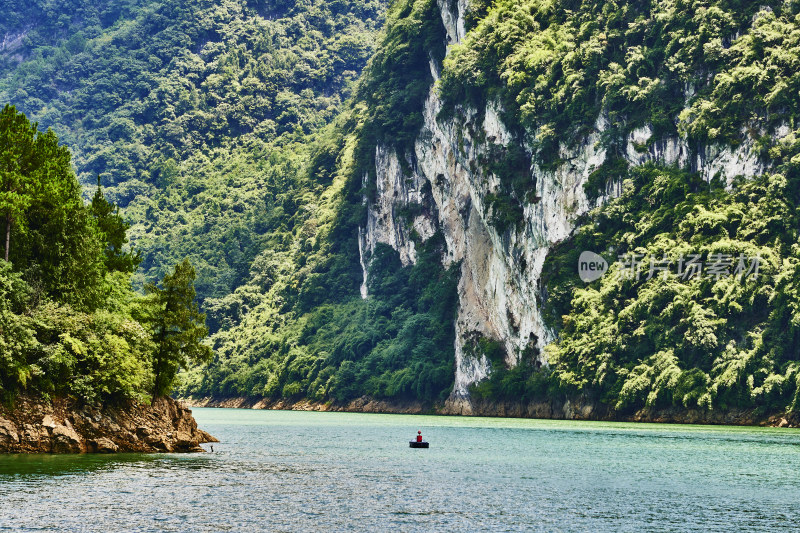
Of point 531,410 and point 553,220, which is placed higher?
point 553,220

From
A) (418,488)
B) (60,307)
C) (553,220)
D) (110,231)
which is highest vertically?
(553,220)

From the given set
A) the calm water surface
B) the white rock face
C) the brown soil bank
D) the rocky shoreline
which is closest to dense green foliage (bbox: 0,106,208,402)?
the brown soil bank

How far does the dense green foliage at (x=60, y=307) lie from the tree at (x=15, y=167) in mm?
45

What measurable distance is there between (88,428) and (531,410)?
193 ft

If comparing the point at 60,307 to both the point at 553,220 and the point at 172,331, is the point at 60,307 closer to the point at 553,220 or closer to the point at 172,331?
the point at 172,331

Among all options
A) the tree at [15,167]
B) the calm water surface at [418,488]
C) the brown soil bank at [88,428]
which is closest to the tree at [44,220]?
the tree at [15,167]

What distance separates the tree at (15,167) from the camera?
4406 centimetres

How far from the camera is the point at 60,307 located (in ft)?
148

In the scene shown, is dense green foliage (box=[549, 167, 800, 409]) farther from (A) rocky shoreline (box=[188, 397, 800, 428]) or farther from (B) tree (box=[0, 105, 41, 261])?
(B) tree (box=[0, 105, 41, 261])

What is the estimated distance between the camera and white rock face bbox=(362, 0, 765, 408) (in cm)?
9138

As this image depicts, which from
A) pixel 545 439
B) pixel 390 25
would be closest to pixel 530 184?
pixel 545 439

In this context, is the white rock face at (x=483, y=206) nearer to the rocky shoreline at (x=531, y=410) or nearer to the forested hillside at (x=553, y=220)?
the forested hillside at (x=553, y=220)

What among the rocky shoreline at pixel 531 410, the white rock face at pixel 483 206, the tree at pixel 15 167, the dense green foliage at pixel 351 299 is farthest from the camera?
the dense green foliage at pixel 351 299

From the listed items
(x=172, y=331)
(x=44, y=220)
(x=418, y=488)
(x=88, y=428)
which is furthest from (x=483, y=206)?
(x=418, y=488)
